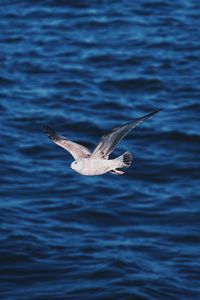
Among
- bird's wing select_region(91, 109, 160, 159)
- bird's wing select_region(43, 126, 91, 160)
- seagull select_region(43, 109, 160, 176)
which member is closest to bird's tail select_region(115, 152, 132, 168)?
seagull select_region(43, 109, 160, 176)

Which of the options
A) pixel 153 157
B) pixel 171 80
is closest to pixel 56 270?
pixel 153 157

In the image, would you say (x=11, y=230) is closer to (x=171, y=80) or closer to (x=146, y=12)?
(x=171, y=80)

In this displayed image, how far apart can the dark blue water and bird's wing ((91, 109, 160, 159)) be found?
744 cm

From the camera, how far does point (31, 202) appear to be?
2236 centimetres

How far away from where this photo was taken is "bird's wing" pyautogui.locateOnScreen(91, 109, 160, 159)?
10.6 meters

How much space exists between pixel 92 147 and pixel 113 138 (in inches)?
538

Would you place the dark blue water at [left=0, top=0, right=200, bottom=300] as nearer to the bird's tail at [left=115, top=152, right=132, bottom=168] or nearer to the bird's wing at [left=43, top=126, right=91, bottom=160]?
the bird's wing at [left=43, top=126, right=91, bottom=160]

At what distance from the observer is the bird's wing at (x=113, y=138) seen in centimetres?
1055

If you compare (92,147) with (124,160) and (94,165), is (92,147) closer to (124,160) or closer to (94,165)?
(124,160)

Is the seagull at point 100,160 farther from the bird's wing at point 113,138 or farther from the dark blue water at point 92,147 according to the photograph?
the dark blue water at point 92,147

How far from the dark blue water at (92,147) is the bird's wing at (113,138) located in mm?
7442

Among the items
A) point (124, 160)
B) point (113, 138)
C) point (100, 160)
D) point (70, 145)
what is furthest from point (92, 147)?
point (113, 138)

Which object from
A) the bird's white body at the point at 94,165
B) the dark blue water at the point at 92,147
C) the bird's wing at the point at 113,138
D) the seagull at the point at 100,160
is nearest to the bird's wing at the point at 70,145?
the seagull at the point at 100,160

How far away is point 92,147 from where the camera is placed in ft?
80.9
